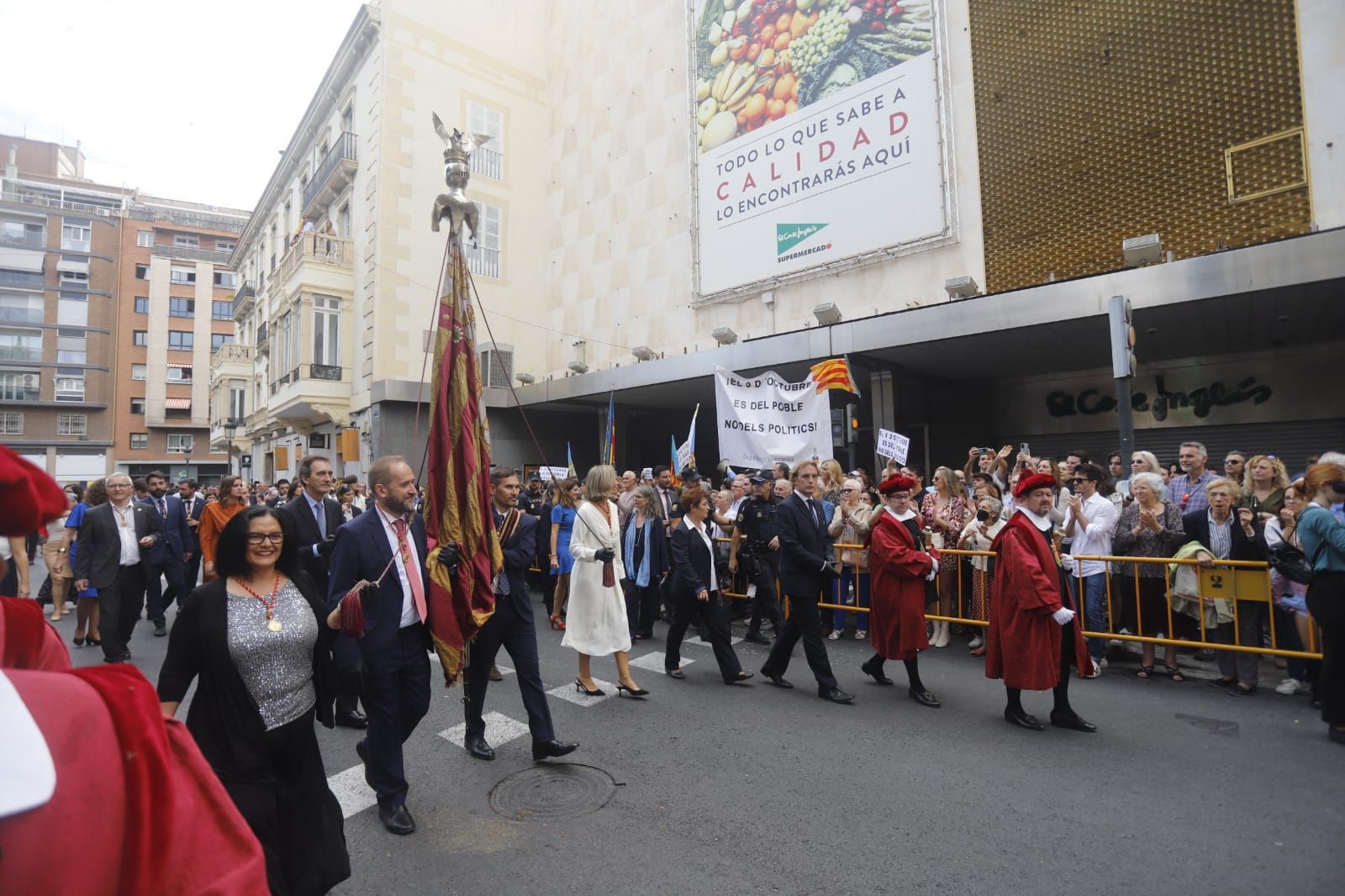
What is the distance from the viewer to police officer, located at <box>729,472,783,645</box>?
7.34m

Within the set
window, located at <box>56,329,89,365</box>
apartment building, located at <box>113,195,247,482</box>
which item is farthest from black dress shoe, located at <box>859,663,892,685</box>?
window, located at <box>56,329,89,365</box>

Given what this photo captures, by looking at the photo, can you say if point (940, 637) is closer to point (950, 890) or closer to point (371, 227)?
point (950, 890)

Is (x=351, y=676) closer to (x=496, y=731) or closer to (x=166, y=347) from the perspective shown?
(x=496, y=731)

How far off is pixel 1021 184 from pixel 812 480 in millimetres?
9517

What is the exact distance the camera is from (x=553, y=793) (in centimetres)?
427

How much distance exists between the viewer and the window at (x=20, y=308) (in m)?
53.7

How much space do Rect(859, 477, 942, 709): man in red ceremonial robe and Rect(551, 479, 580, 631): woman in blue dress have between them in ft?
13.7

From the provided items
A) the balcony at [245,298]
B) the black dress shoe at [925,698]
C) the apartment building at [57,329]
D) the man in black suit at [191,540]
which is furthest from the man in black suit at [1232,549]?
the apartment building at [57,329]

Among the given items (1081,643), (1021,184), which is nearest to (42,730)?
(1081,643)

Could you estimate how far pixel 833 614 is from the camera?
8.83 m

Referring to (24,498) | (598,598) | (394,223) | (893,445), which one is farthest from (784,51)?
(24,498)

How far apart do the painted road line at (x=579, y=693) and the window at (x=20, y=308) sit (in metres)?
68.1

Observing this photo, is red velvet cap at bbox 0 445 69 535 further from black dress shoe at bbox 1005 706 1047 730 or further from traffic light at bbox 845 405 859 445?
traffic light at bbox 845 405 859 445

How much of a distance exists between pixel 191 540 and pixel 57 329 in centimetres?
6089
